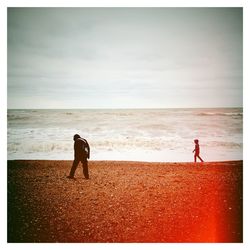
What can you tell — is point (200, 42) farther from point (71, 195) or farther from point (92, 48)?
point (71, 195)

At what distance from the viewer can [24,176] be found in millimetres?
4754

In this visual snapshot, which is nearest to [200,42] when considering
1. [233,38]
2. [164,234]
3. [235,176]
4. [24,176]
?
[233,38]

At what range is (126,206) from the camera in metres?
3.74

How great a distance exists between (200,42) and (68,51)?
9.40ft

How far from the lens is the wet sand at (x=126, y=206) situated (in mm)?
3332

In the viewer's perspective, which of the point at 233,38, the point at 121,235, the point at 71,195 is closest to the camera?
the point at 121,235

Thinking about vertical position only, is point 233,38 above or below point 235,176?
above

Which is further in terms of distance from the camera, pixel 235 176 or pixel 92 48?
pixel 92 48

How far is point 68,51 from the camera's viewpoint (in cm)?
542

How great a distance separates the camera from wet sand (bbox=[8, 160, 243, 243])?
3.33 m

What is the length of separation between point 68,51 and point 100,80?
51.9 inches

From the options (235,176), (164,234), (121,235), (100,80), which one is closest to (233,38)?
(235,176)
